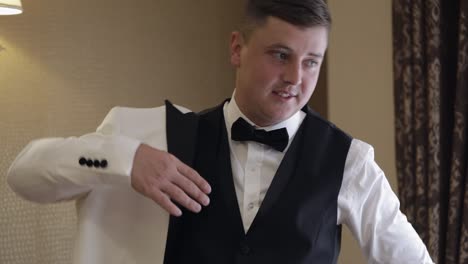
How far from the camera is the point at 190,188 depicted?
136 cm

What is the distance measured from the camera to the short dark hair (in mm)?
1528

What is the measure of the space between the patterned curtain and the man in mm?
1023

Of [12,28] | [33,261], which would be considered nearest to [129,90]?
[12,28]

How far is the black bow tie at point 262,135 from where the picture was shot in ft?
5.46

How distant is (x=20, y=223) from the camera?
9.35 ft

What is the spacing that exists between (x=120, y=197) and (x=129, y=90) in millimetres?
1735

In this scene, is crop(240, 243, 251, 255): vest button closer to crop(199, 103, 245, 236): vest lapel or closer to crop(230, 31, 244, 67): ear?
crop(199, 103, 245, 236): vest lapel

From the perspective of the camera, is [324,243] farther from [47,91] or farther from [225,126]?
[47,91]

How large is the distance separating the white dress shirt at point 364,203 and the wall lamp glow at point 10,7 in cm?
129

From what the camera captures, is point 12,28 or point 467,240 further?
point 12,28

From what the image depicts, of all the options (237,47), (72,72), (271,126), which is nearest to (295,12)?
(237,47)

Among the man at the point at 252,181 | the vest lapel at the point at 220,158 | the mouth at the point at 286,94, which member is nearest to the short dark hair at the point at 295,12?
the man at the point at 252,181

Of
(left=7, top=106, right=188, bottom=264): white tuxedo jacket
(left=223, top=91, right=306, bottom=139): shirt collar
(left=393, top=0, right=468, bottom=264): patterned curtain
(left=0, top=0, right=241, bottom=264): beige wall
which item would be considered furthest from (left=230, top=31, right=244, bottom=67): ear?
(left=0, top=0, right=241, bottom=264): beige wall

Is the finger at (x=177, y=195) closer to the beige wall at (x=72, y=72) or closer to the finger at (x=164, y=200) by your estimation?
the finger at (x=164, y=200)
